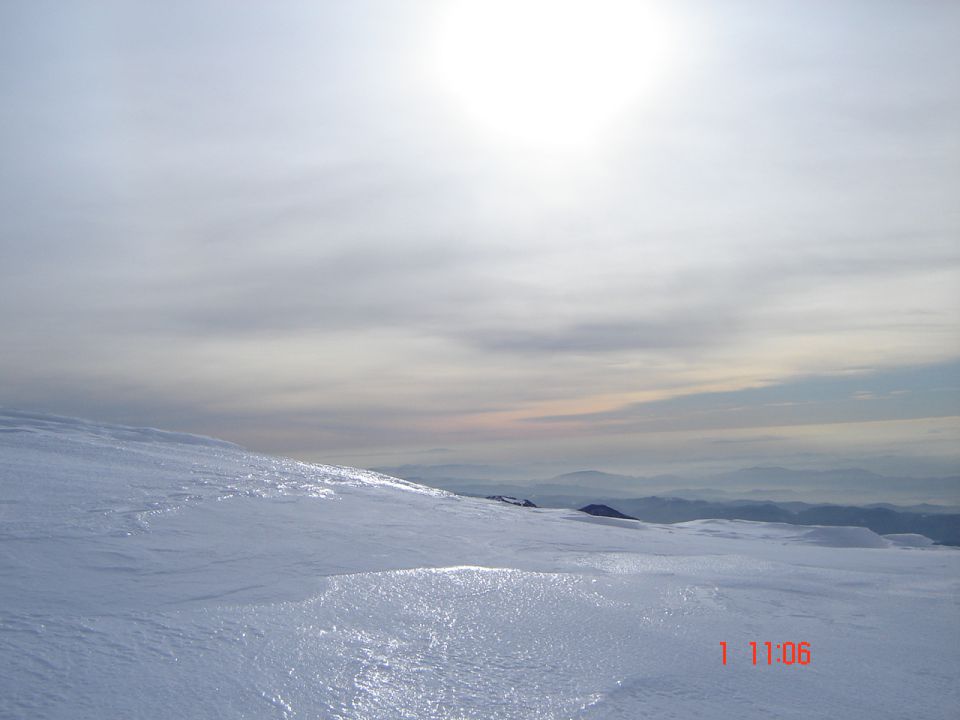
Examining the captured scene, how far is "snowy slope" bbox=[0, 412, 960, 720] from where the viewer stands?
9.94 feet

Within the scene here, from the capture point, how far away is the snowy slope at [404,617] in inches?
119

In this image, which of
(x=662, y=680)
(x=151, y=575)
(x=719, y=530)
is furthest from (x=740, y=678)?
(x=719, y=530)

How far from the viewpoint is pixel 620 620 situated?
4.14 m

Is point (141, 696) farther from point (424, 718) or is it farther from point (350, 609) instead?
point (350, 609)

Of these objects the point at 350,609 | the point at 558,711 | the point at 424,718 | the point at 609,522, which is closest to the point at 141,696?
the point at 424,718

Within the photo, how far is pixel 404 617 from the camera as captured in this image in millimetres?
3904

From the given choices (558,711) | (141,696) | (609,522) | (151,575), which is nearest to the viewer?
(141,696)

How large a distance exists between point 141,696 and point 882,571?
5793 millimetres

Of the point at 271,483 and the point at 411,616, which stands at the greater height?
the point at 271,483

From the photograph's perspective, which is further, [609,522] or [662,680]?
[609,522]

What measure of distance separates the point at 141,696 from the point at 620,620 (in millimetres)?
2386

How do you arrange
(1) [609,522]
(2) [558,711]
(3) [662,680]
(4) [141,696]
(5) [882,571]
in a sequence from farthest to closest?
(1) [609,522] → (5) [882,571] → (3) [662,680] → (2) [558,711] → (4) [141,696]

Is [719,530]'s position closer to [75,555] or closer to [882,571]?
[882,571]

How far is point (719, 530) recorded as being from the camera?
33.1 feet
